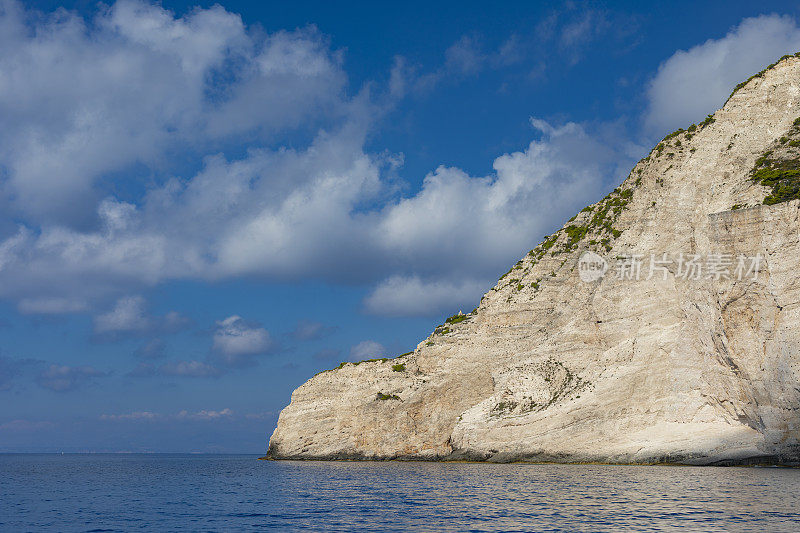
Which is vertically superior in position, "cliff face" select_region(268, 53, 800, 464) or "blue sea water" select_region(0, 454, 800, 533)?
"cliff face" select_region(268, 53, 800, 464)

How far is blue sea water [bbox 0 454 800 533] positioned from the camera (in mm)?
27891

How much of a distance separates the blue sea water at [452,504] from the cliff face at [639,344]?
6.17 meters

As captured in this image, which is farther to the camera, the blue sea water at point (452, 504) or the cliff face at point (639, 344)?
the cliff face at point (639, 344)

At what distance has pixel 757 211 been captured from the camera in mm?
57469

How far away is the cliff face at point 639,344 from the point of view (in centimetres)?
5566

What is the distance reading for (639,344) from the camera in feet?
208

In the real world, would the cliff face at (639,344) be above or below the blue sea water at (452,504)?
above

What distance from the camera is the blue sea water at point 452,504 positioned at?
1098 inches

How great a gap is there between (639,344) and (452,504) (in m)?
34.8

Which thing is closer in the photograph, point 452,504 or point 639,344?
point 452,504

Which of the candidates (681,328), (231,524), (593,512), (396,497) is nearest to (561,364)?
(681,328)

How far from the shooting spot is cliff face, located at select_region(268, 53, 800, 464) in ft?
183

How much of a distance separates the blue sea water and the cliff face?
6173 mm

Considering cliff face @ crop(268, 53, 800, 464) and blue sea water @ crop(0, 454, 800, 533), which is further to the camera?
cliff face @ crop(268, 53, 800, 464)
